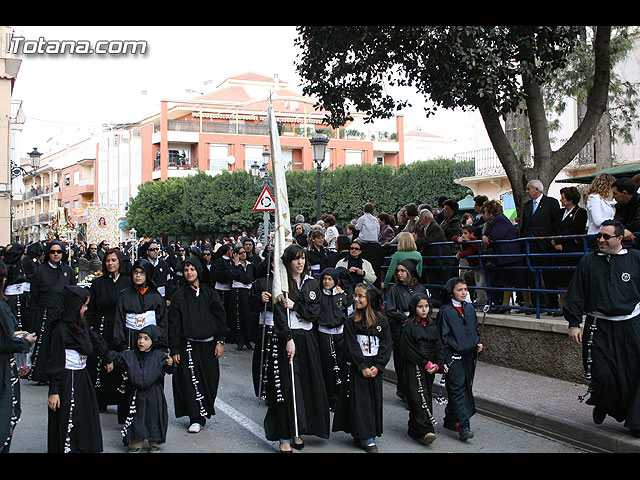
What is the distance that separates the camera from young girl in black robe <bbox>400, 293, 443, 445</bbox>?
7.13m

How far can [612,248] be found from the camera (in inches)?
263

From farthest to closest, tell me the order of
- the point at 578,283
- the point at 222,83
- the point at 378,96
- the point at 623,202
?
the point at 222,83 → the point at 378,96 → the point at 623,202 → the point at 578,283

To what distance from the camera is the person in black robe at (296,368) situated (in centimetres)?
677

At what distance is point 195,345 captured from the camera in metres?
7.78

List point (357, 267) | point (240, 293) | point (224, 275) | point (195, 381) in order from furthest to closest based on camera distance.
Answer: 1. point (240, 293)
2. point (224, 275)
3. point (357, 267)
4. point (195, 381)

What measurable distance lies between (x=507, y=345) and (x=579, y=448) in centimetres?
343

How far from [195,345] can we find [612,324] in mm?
4186

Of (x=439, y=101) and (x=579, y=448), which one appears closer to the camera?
(x=579, y=448)

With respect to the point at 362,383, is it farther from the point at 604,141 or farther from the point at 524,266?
the point at 604,141

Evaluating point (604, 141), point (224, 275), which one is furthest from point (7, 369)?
point (604, 141)

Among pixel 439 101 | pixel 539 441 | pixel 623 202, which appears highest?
pixel 439 101

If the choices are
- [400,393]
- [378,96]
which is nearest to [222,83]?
[378,96]
